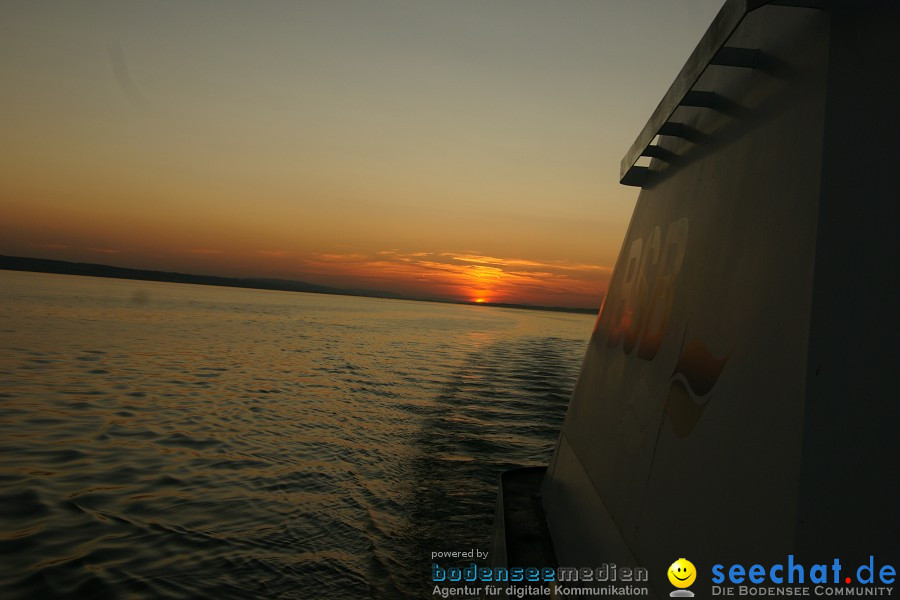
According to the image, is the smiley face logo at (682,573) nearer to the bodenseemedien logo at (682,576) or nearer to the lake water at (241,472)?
the bodenseemedien logo at (682,576)

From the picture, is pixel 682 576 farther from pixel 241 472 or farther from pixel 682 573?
pixel 241 472

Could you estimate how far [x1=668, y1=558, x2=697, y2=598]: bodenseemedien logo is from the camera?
2.18 m

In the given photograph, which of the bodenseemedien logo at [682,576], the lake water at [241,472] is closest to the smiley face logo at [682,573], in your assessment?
the bodenseemedien logo at [682,576]

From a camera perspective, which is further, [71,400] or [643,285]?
[71,400]

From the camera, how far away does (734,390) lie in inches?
89.0

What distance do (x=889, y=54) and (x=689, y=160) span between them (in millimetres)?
2051

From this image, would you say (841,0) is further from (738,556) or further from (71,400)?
(71,400)

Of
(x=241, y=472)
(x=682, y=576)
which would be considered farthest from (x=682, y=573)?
(x=241, y=472)

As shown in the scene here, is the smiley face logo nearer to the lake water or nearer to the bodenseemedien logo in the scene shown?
the bodenseemedien logo

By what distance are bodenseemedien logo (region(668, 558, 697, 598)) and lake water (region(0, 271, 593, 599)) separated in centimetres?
441

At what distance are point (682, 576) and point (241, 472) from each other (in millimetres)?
8887

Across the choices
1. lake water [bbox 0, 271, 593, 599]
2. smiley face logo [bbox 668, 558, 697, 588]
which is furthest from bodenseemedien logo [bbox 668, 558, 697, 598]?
lake water [bbox 0, 271, 593, 599]

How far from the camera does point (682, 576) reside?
88.0 inches

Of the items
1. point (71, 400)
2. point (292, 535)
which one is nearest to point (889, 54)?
point (292, 535)
